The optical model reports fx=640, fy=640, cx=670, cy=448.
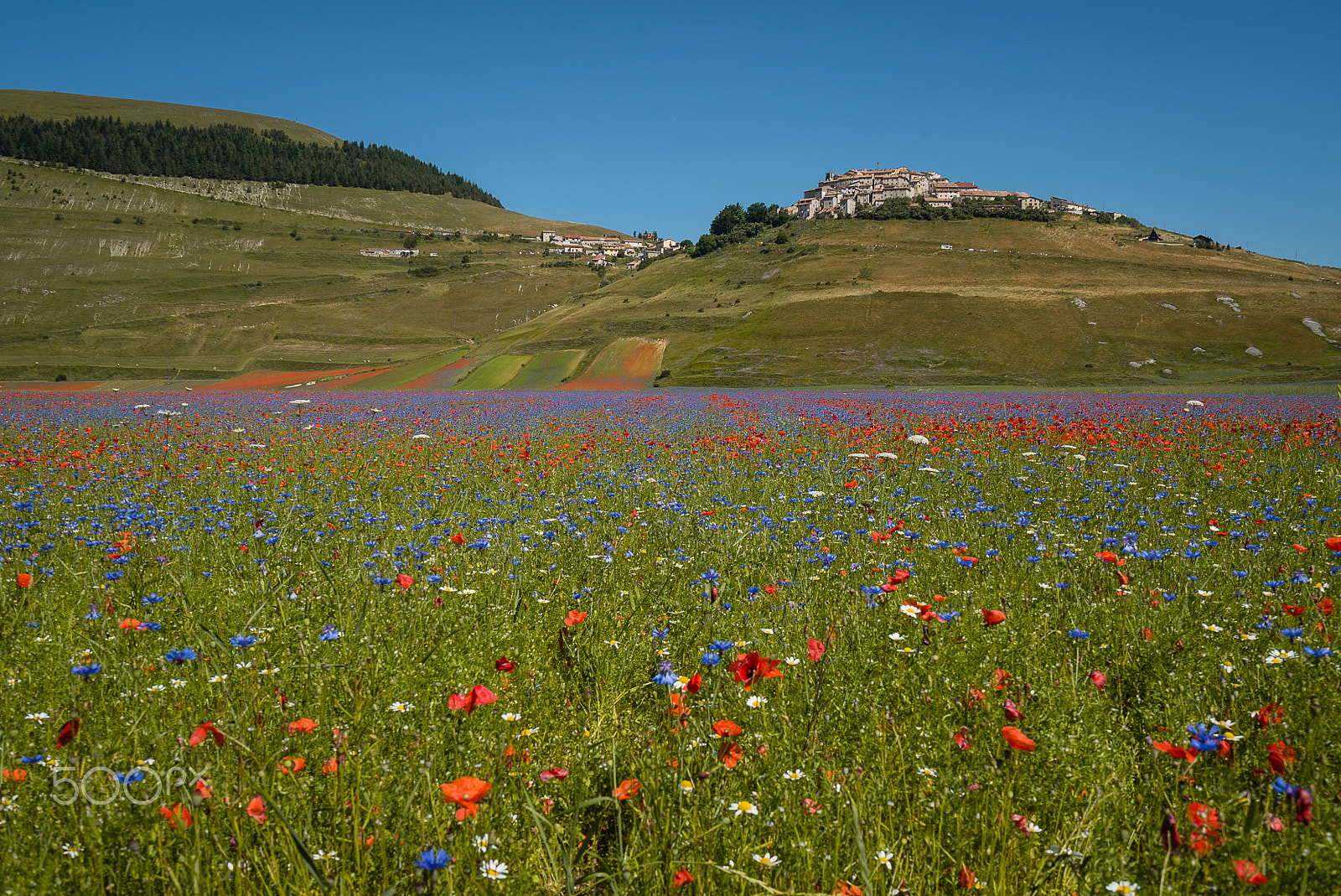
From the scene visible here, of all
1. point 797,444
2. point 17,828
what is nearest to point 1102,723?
point 17,828

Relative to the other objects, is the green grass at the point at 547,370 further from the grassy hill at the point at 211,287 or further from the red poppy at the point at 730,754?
the red poppy at the point at 730,754

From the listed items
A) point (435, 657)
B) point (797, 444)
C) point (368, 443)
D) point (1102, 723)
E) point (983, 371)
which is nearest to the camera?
point (1102, 723)

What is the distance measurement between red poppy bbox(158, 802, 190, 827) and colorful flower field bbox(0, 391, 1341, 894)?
67 millimetres

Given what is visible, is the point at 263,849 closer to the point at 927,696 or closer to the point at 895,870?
the point at 895,870

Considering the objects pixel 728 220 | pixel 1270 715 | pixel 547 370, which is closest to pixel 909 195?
pixel 728 220

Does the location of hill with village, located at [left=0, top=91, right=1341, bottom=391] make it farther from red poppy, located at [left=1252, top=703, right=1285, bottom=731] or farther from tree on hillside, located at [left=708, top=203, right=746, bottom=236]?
red poppy, located at [left=1252, top=703, right=1285, bottom=731]

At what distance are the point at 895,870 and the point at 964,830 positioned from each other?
1.19ft

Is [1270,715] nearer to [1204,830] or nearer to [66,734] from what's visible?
[1204,830]

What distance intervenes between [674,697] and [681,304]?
9014 centimetres

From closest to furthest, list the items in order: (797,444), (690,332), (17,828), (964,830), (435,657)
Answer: (17,828), (964,830), (435,657), (797,444), (690,332)

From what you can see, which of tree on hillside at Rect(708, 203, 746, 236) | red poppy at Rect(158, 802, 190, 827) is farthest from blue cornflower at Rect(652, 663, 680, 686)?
tree on hillside at Rect(708, 203, 746, 236)

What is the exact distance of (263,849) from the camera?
2.04 m

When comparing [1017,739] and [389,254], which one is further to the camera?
[389,254]

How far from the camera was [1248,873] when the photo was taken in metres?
1.67
